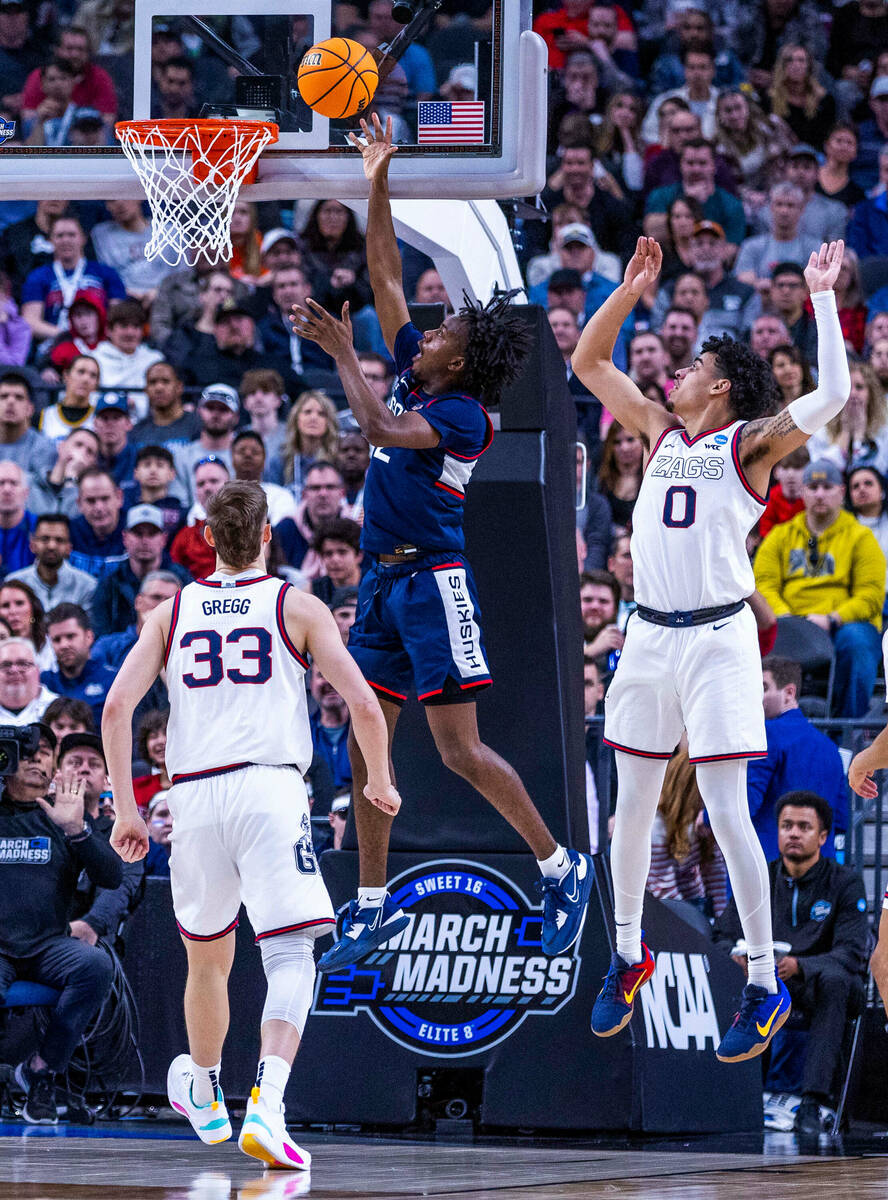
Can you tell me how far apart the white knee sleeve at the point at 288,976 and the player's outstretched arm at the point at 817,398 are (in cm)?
260

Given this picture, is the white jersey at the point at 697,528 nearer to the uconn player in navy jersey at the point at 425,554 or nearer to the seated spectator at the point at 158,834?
the uconn player in navy jersey at the point at 425,554

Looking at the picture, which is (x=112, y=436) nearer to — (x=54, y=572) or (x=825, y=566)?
(x=54, y=572)

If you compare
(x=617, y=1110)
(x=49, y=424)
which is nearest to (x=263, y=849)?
Answer: (x=617, y=1110)

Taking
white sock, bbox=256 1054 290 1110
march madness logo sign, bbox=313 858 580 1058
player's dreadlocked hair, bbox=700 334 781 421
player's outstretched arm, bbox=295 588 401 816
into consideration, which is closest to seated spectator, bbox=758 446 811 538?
march madness logo sign, bbox=313 858 580 1058

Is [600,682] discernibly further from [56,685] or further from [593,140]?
[593,140]

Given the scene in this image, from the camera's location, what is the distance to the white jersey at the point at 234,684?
6469mm

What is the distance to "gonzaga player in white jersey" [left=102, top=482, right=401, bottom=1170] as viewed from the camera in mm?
6398

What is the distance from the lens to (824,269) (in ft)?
23.5

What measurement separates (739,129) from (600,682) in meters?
7.22

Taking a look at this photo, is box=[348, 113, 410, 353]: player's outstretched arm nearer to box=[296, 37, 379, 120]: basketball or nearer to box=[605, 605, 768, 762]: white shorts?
box=[296, 37, 379, 120]: basketball

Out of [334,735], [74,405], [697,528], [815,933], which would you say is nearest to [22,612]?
[334,735]

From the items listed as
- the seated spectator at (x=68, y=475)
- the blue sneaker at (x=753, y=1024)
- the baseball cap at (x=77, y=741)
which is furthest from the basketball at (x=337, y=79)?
the seated spectator at (x=68, y=475)

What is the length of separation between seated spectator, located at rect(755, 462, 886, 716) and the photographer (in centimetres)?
460

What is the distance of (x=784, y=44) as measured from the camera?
17.1 metres
